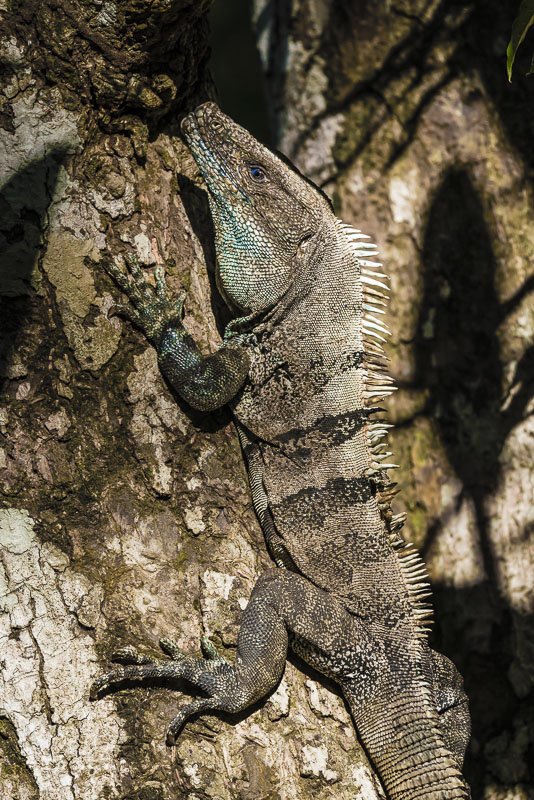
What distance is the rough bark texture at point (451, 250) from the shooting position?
5.33 m

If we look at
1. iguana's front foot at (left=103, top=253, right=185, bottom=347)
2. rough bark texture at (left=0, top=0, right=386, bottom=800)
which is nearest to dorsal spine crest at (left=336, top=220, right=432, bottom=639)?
rough bark texture at (left=0, top=0, right=386, bottom=800)

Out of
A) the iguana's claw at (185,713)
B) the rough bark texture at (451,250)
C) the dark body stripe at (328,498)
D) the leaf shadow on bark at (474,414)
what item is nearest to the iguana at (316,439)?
the dark body stripe at (328,498)

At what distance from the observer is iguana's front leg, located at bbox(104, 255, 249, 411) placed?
11.0 ft

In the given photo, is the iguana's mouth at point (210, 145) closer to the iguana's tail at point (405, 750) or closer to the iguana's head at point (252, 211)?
the iguana's head at point (252, 211)

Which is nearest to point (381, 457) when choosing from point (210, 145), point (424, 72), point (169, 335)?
point (169, 335)

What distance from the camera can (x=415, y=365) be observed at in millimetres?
5645

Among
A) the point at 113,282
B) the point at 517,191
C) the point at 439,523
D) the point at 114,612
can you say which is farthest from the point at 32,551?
the point at 517,191

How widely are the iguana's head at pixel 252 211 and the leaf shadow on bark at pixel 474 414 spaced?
5.89 ft

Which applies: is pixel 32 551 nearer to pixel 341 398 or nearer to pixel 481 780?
pixel 341 398

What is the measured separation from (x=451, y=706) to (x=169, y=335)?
2.39m

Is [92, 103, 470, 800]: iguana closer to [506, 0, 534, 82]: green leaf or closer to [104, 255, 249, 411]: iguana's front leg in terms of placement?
[104, 255, 249, 411]: iguana's front leg

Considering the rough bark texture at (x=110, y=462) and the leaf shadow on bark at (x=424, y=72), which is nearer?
the rough bark texture at (x=110, y=462)

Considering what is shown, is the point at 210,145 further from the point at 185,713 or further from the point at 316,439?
the point at 185,713

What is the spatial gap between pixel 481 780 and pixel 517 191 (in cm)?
418
